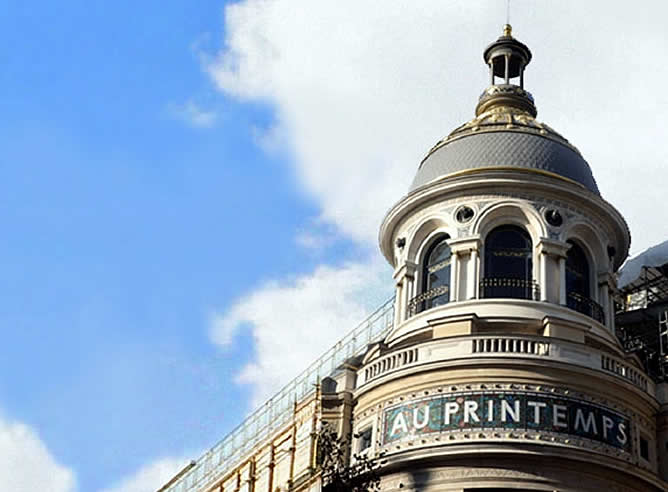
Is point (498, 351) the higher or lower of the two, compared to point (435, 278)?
lower

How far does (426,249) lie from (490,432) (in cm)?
854

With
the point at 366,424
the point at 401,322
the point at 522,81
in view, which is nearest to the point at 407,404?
the point at 366,424

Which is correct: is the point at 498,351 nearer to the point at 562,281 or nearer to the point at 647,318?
the point at 562,281

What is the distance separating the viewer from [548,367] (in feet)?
130

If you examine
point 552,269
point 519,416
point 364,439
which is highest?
point 552,269

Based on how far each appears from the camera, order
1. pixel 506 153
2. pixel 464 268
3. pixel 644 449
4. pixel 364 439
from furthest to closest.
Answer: pixel 506 153
pixel 464 268
pixel 364 439
pixel 644 449

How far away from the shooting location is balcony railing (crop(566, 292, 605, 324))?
43.8 metres

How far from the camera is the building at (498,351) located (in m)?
38.8

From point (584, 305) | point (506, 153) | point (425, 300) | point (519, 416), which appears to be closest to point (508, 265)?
point (584, 305)

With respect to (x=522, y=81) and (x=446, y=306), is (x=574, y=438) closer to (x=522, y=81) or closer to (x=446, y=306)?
(x=446, y=306)

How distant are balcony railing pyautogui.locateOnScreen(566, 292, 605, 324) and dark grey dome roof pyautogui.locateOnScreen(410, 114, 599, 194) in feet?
12.7

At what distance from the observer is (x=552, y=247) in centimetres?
4381

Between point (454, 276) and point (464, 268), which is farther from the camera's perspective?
point (464, 268)

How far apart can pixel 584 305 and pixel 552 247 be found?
207 cm
